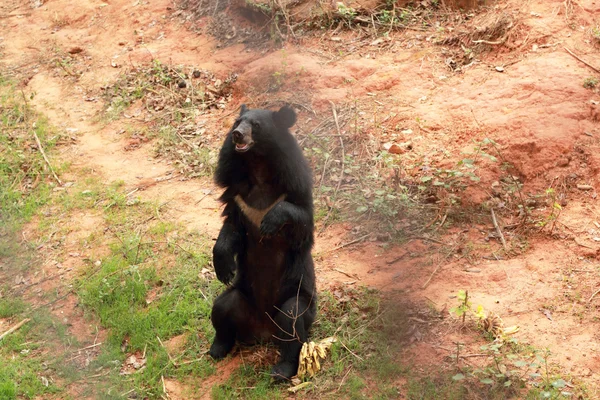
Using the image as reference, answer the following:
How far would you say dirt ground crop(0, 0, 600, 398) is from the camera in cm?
499

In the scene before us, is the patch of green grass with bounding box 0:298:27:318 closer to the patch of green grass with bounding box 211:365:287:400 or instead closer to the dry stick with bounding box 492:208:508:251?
the patch of green grass with bounding box 211:365:287:400

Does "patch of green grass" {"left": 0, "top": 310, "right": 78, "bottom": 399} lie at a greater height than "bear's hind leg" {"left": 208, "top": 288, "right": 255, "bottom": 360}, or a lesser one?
lesser

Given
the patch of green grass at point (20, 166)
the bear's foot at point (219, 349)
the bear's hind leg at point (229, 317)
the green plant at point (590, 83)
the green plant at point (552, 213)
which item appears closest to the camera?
the bear's hind leg at point (229, 317)

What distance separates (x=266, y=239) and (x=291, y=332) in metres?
0.67

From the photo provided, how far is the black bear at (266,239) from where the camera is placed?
452 centimetres

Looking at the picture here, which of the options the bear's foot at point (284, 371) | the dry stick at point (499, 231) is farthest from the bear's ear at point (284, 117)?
the dry stick at point (499, 231)

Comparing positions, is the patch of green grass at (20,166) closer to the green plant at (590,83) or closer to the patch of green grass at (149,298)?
the patch of green grass at (149,298)

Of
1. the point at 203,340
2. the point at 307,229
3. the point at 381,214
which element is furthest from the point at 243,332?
the point at 381,214

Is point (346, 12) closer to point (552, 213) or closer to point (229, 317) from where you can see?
point (552, 213)

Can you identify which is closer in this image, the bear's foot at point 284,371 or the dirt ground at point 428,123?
the bear's foot at point 284,371

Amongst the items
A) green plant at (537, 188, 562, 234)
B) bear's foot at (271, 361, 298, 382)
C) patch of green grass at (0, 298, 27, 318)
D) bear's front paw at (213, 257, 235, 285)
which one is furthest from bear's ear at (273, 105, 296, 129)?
patch of green grass at (0, 298, 27, 318)

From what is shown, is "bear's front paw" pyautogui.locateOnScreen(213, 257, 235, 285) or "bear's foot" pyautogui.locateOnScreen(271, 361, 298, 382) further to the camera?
"bear's front paw" pyautogui.locateOnScreen(213, 257, 235, 285)

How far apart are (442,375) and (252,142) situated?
6.47 ft

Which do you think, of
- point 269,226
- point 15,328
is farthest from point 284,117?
point 15,328
